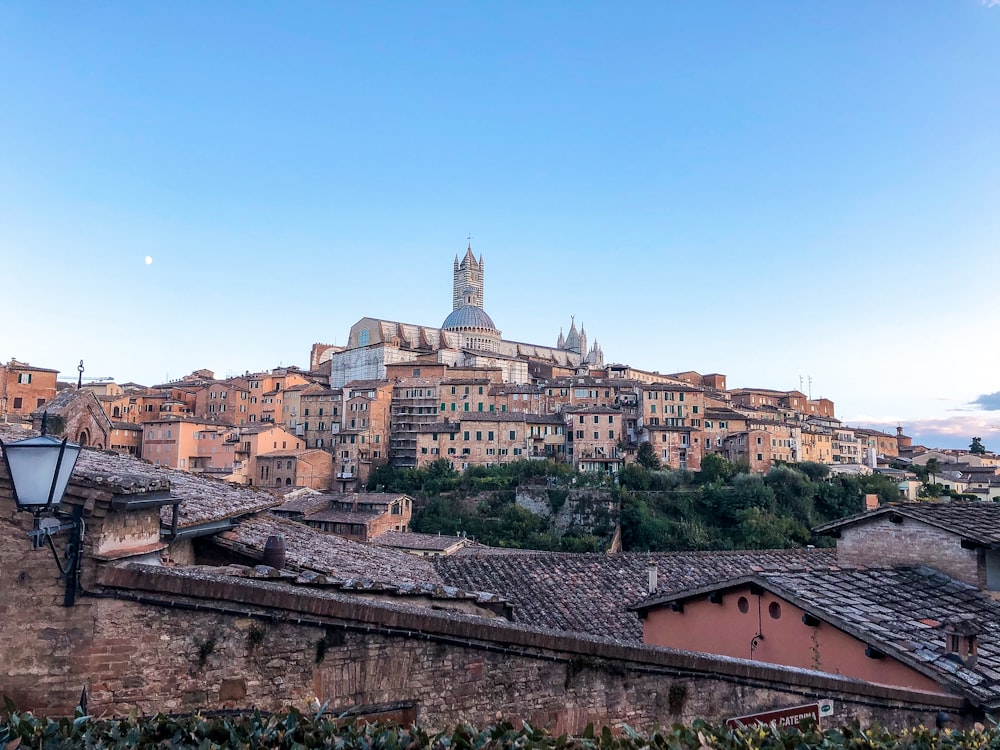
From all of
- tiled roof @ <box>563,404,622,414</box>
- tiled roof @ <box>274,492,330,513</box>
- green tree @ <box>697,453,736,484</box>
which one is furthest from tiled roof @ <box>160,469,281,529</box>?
tiled roof @ <box>563,404,622,414</box>

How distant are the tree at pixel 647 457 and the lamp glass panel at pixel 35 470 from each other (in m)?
62.8

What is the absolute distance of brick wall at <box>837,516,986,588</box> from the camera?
448 inches

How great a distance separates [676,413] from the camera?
231ft

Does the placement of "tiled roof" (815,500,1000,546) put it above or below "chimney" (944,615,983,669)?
above

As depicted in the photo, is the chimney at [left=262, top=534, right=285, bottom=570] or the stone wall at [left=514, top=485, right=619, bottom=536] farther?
the stone wall at [left=514, top=485, right=619, bottom=536]

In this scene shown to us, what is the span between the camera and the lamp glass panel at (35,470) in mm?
4484

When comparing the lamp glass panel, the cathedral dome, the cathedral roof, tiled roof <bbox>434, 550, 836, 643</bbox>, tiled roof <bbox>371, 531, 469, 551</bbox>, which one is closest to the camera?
the lamp glass panel

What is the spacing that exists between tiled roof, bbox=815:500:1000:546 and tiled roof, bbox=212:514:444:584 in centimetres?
818

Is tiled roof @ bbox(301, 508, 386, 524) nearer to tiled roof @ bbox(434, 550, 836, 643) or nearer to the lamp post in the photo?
tiled roof @ bbox(434, 550, 836, 643)

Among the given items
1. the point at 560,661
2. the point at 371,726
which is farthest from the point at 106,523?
the point at 560,661

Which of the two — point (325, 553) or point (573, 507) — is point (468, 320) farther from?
point (325, 553)

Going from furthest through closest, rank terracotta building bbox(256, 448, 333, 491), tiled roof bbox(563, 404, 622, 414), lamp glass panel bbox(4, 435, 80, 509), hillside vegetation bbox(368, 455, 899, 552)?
tiled roof bbox(563, 404, 622, 414), terracotta building bbox(256, 448, 333, 491), hillside vegetation bbox(368, 455, 899, 552), lamp glass panel bbox(4, 435, 80, 509)

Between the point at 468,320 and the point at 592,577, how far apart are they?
289 feet

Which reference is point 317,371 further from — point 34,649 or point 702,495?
point 34,649
